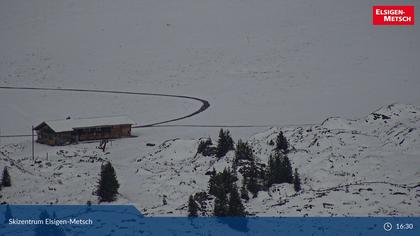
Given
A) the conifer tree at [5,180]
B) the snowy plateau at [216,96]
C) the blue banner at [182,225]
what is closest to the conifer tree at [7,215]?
the blue banner at [182,225]

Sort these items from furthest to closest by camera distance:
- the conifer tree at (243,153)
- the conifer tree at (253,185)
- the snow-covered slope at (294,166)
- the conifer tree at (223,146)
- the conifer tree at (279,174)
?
the conifer tree at (223,146), the conifer tree at (243,153), the conifer tree at (279,174), the conifer tree at (253,185), the snow-covered slope at (294,166)

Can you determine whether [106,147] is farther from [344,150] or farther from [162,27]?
[162,27]

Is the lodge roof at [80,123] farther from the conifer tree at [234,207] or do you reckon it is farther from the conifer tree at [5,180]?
the conifer tree at [234,207]

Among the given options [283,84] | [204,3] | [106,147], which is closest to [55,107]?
[106,147]

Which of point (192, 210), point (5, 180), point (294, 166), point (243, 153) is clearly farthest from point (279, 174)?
point (5, 180)

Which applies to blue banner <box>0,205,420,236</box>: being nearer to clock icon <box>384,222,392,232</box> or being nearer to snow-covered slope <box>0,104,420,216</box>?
clock icon <box>384,222,392,232</box>

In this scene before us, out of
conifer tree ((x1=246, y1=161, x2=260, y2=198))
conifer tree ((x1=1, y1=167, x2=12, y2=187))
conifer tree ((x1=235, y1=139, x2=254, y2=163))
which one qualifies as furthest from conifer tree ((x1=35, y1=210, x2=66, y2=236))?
conifer tree ((x1=235, y1=139, x2=254, y2=163))

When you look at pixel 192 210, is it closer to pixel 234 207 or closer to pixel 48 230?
pixel 234 207
